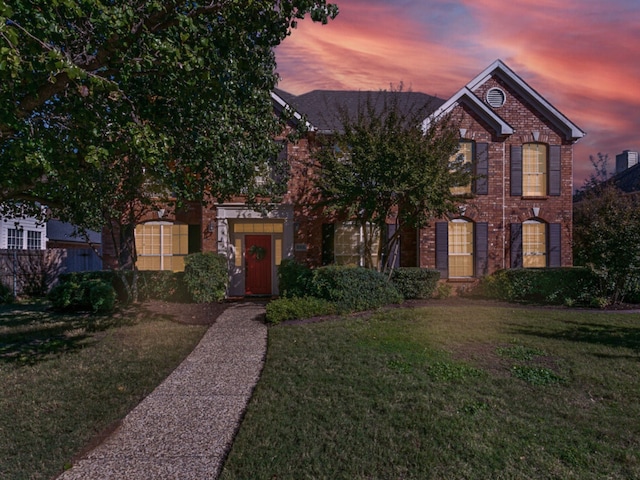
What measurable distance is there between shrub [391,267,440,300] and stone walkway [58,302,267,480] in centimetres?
759

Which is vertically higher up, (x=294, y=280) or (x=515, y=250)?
(x=515, y=250)

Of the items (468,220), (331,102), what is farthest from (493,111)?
(331,102)

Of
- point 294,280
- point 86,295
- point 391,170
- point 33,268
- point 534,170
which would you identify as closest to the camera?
point 391,170

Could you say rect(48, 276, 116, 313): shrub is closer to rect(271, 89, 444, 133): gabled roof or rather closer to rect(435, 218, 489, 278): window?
rect(271, 89, 444, 133): gabled roof

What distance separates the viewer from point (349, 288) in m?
11.7

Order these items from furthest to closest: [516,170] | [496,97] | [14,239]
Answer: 1. [14,239]
2. [496,97]
3. [516,170]

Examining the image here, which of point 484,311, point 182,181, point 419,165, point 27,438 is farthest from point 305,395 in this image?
point 419,165

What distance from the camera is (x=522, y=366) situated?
6.79 metres

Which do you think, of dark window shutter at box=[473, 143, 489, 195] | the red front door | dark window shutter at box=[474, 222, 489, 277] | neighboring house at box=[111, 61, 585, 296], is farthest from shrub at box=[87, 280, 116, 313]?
dark window shutter at box=[473, 143, 489, 195]

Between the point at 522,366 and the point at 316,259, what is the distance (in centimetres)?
974

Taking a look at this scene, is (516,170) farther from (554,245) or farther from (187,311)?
(187,311)

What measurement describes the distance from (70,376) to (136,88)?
180 inches

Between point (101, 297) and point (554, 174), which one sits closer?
point (101, 297)

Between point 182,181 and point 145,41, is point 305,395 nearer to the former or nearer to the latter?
point 182,181
